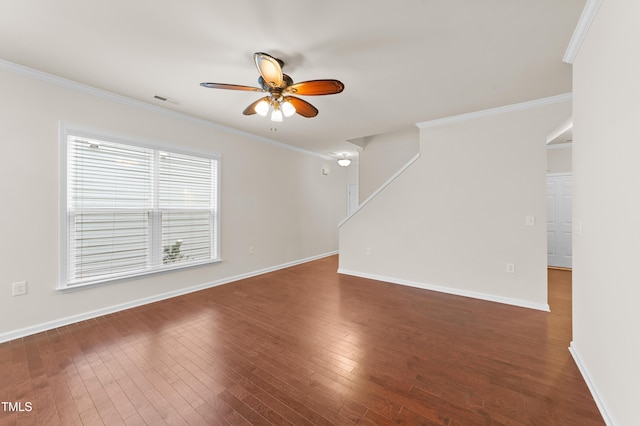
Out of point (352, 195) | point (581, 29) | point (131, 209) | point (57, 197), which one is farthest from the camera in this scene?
point (352, 195)

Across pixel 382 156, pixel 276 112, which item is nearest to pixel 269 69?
pixel 276 112

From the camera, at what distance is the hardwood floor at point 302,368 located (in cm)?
152

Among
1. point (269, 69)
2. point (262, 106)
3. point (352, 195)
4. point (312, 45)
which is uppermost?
point (312, 45)

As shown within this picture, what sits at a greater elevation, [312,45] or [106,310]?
[312,45]

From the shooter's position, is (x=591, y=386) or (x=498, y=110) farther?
(x=498, y=110)

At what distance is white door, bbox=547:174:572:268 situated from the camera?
5.04m

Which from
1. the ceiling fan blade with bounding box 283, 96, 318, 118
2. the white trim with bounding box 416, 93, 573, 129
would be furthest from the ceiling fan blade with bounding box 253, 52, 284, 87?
the white trim with bounding box 416, 93, 573, 129

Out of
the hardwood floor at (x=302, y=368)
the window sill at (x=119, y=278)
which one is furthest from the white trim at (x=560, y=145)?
the window sill at (x=119, y=278)

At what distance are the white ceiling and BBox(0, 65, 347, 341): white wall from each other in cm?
34

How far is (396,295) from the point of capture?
3.61m

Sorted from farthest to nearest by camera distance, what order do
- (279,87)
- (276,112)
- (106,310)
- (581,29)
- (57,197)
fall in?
(106,310), (57,197), (276,112), (279,87), (581,29)

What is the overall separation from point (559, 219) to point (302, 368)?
6148mm

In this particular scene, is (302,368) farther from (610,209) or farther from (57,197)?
(57,197)

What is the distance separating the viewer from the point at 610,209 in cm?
143
